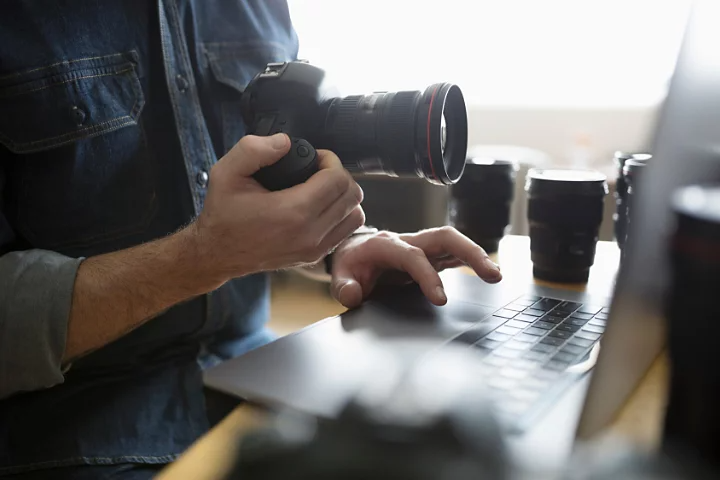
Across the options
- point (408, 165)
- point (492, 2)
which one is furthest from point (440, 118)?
point (492, 2)

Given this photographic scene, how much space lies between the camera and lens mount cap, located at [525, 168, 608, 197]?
714mm

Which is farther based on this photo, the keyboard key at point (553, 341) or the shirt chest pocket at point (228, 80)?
the shirt chest pocket at point (228, 80)

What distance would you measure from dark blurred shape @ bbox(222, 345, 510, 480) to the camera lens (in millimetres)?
264

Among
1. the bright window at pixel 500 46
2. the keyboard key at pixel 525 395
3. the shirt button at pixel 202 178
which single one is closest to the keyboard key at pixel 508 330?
the keyboard key at pixel 525 395

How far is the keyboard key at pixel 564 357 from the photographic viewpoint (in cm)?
Answer: 46

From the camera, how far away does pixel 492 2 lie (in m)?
1.92

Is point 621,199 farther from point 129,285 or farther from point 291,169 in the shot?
point 129,285

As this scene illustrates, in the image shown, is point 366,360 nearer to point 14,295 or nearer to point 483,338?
point 483,338

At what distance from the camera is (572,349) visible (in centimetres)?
48

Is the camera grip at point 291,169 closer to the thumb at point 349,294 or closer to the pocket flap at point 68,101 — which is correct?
the thumb at point 349,294

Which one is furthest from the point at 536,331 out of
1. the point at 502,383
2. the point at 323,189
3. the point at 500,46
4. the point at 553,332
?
the point at 500,46

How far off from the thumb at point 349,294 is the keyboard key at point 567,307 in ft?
0.62

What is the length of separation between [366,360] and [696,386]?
24 centimetres

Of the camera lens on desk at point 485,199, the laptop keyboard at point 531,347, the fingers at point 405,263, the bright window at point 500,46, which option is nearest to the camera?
the laptop keyboard at point 531,347
